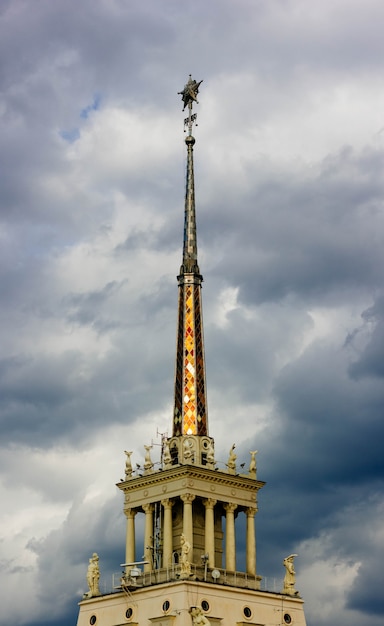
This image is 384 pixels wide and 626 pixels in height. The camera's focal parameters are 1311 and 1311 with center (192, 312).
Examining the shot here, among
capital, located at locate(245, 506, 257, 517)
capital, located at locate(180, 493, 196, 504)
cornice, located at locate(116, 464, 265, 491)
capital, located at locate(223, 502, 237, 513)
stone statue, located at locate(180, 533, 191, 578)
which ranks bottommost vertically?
stone statue, located at locate(180, 533, 191, 578)

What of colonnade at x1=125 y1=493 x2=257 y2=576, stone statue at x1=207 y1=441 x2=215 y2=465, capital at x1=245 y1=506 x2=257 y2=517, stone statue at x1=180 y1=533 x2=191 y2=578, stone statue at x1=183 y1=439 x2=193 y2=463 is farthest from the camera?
capital at x1=245 y1=506 x2=257 y2=517

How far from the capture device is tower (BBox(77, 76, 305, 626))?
90.2 metres

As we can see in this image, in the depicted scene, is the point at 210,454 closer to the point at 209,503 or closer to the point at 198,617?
the point at 209,503

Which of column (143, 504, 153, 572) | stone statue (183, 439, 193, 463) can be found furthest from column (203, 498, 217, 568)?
column (143, 504, 153, 572)

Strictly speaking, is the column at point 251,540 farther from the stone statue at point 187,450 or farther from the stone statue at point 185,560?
the stone statue at point 185,560

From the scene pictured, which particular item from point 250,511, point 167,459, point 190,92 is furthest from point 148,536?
point 190,92

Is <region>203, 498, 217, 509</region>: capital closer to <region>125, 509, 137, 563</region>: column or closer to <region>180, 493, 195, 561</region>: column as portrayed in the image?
<region>180, 493, 195, 561</region>: column

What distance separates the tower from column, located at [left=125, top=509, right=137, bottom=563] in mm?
75

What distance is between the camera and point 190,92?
355ft

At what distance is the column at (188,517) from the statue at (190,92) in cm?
3409

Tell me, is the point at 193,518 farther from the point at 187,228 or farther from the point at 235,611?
the point at 187,228

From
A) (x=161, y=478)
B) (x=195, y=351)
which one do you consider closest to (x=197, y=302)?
(x=195, y=351)

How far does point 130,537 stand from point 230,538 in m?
7.96

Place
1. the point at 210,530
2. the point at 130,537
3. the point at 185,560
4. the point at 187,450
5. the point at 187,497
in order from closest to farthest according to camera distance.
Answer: the point at 185,560 → the point at 187,497 → the point at 210,530 → the point at 187,450 → the point at 130,537
